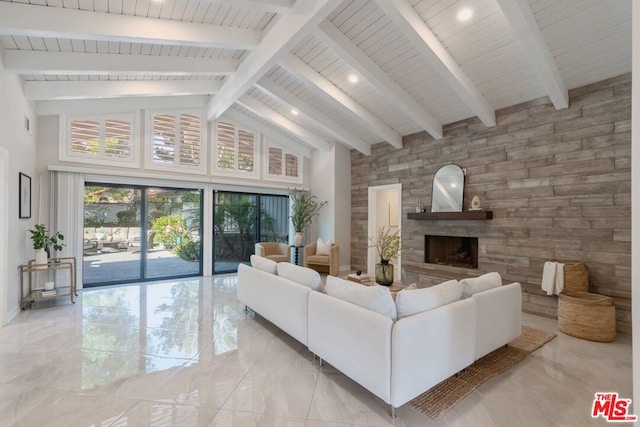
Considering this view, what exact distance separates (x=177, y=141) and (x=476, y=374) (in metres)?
6.36

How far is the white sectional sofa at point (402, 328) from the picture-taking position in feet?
6.49

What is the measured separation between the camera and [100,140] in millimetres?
5477

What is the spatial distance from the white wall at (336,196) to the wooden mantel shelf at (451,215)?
189 centimetres

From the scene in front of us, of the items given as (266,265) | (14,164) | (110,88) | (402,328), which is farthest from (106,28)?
(402,328)

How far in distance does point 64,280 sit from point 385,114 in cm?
629

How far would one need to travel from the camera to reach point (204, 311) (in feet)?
13.7

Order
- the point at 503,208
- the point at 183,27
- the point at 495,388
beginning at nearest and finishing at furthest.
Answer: the point at 495,388 < the point at 183,27 < the point at 503,208

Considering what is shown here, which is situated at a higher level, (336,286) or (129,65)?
(129,65)

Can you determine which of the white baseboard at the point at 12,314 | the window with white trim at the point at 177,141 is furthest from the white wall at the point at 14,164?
the window with white trim at the point at 177,141

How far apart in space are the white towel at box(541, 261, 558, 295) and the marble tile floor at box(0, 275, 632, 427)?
0.45 metres

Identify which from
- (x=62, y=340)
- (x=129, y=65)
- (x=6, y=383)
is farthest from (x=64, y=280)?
(x=129, y=65)

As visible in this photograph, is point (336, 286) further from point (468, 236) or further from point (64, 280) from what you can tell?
point (64, 280)

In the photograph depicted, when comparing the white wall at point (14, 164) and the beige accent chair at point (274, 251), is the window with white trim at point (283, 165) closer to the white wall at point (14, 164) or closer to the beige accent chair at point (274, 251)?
the beige accent chair at point (274, 251)

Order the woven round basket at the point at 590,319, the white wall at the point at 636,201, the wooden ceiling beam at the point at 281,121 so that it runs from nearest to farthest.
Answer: the white wall at the point at 636,201, the woven round basket at the point at 590,319, the wooden ceiling beam at the point at 281,121
